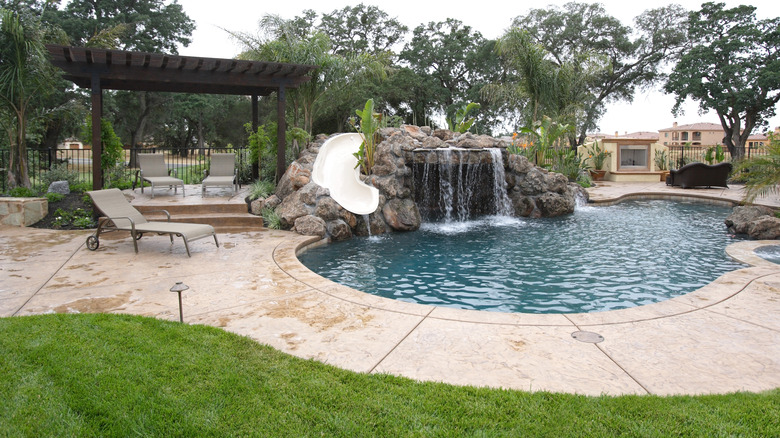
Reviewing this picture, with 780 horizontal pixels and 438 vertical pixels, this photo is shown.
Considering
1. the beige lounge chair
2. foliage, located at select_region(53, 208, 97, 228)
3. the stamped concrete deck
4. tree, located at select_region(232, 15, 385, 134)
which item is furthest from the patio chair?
the stamped concrete deck

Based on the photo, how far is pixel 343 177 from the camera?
11969 millimetres

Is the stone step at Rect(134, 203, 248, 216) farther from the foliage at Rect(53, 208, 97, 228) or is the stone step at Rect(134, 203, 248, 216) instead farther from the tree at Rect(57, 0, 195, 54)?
the tree at Rect(57, 0, 195, 54)

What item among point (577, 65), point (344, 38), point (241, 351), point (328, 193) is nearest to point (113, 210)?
point (328, 193)

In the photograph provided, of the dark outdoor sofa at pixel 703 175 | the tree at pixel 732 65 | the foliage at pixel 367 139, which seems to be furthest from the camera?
the tree at pixel 732 65

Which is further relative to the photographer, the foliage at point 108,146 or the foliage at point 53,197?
the foliage at point 108,146

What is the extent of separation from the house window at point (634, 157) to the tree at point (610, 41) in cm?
875

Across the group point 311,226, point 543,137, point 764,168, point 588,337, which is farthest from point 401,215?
point 543,137

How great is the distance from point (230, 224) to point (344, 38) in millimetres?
27957

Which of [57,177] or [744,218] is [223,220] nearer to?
[57,177]

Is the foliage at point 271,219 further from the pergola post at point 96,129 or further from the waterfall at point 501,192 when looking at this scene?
the waterfall at point 501,192

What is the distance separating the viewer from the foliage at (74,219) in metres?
9.55

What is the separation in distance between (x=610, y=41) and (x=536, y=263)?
29385mm

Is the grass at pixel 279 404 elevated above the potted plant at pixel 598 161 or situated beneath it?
situated beneath

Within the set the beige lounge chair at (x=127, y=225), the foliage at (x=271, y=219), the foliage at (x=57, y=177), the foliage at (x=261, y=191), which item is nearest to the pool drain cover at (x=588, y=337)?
the beige lounge chair at (x=127, y=225)
